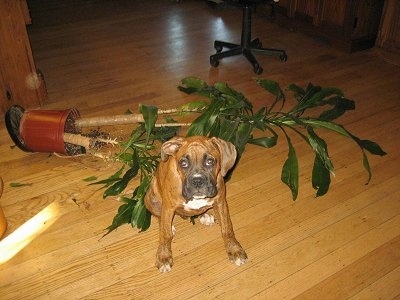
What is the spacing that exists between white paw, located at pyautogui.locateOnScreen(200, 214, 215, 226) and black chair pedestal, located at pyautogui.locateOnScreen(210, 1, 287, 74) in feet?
7.77

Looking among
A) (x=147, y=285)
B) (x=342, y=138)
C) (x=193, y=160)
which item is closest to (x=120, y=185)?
(x=147, y=285)

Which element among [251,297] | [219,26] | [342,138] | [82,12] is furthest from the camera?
[82,12]

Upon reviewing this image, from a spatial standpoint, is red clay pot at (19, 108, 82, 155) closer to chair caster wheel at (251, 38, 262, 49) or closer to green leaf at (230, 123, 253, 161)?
green leaf at (230, 123, 253, 161)

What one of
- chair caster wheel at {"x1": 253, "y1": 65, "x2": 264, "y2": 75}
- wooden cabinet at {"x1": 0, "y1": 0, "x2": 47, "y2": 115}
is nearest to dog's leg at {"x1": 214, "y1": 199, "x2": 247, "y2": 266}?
wooden cabinet at {"x1": 0, "y1": 0, "x2": 47, "y2": 115}

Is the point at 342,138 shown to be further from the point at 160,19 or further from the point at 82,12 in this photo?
the point at 82,12

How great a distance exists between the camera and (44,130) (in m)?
2.66

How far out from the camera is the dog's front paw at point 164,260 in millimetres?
2074

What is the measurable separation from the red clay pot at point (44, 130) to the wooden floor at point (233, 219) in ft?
0.61

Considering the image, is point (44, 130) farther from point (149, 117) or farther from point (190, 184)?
point (190, 184)

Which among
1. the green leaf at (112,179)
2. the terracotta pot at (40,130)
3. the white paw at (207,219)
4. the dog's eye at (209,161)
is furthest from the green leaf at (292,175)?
the terracotta pot at (40,130)

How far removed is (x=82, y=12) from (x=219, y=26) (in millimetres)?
2306

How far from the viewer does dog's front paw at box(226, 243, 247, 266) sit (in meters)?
2.11

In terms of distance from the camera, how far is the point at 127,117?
2.83 m

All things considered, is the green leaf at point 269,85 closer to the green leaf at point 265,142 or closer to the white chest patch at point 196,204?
the green leaf at point 265,142
